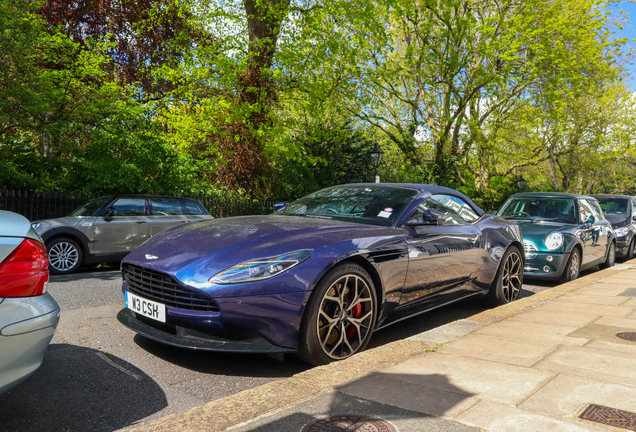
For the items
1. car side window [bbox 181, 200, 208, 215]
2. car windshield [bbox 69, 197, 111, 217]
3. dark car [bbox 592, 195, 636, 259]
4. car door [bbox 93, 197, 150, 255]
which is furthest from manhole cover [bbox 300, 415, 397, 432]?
dark car [bbox 592, 195, 636, 259]

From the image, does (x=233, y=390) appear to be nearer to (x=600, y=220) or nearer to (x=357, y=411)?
(x=357, y=411)

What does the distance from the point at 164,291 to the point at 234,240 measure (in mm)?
621

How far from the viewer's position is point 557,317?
541 cm

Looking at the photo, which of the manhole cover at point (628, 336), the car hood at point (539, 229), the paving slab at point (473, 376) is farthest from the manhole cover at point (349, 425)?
the car hood at point (539, 229)

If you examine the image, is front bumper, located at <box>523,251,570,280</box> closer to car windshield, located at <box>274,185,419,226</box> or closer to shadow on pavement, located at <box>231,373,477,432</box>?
car windshield, located at <box>274,185,419,226</box>

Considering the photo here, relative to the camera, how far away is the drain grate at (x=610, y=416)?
8.71ft

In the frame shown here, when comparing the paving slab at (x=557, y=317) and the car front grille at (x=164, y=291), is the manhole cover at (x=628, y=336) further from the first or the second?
the car front grille at (x=164, y=291)

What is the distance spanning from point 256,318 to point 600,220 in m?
9.38

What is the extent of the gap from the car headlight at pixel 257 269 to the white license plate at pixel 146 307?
1.61 ft

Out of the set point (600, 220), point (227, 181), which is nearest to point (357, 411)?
point (600, 220)

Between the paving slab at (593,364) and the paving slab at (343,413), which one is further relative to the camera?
the paving slab at (593,364)

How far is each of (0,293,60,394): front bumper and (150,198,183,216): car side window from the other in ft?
26.8

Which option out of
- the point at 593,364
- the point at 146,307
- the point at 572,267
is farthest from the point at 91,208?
the point at 593,364

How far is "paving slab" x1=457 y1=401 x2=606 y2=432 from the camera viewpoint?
2580 millimetres
